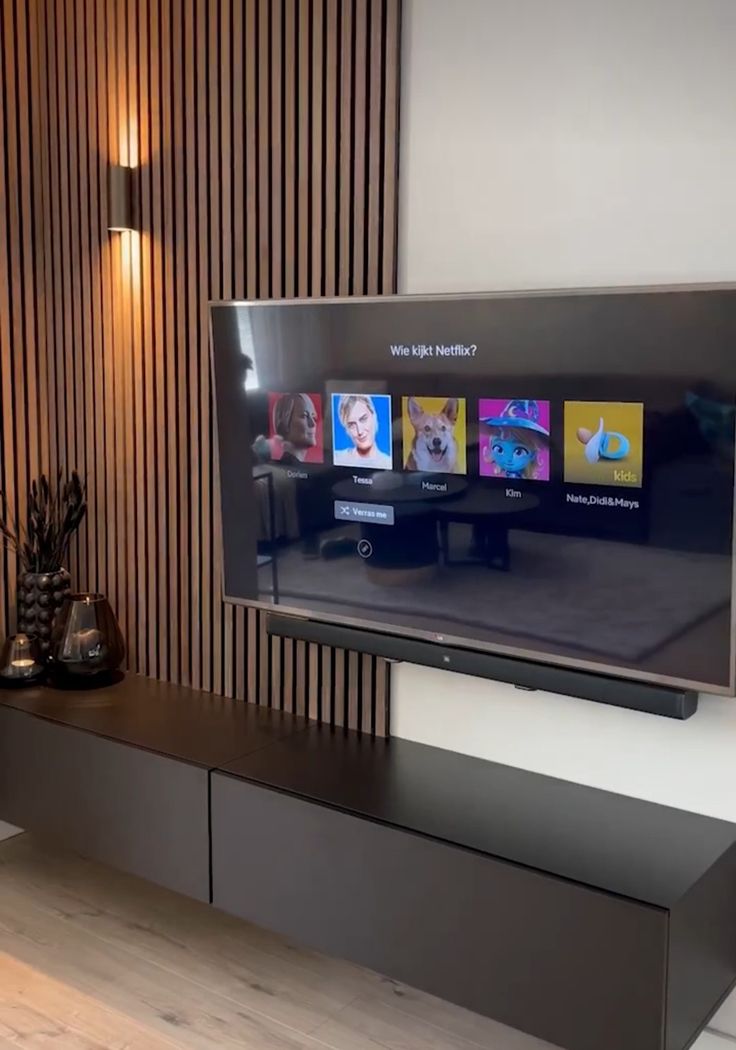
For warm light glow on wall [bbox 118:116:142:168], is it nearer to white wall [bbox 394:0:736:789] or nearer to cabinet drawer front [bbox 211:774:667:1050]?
white wall [bbox 394:0:736:789]

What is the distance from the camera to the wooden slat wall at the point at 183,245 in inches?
105

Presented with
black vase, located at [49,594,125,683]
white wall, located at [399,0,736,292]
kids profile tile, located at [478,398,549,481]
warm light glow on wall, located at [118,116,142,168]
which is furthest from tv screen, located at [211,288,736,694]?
Result: warm light glow on wall, located at [118,116,142,168]

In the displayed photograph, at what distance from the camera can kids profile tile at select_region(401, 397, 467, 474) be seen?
2.40 m

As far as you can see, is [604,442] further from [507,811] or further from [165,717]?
[165,717]

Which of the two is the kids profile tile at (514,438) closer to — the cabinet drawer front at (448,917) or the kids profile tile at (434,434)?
the kids profile tile at (434,434)

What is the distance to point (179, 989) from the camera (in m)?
2.62

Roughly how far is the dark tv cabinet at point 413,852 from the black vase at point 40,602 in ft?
0.97

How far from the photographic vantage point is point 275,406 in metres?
2.71

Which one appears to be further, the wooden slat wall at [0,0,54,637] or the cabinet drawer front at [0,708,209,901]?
the wooden slat wall at [0,0,54,637]

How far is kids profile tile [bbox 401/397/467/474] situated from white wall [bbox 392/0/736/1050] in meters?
0.30

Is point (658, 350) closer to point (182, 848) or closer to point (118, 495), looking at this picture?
point (182, 848)

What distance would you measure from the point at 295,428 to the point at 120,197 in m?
0.90

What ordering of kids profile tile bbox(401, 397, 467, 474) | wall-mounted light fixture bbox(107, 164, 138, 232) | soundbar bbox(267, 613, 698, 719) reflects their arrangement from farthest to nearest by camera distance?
wall-mounted light fixture bbox(107, 164, 138, 232), kids profile tile bbox(401, 397, 467, 474), soundbar bbox(267, 613, 698, 719)

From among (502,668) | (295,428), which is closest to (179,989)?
(502,668)
